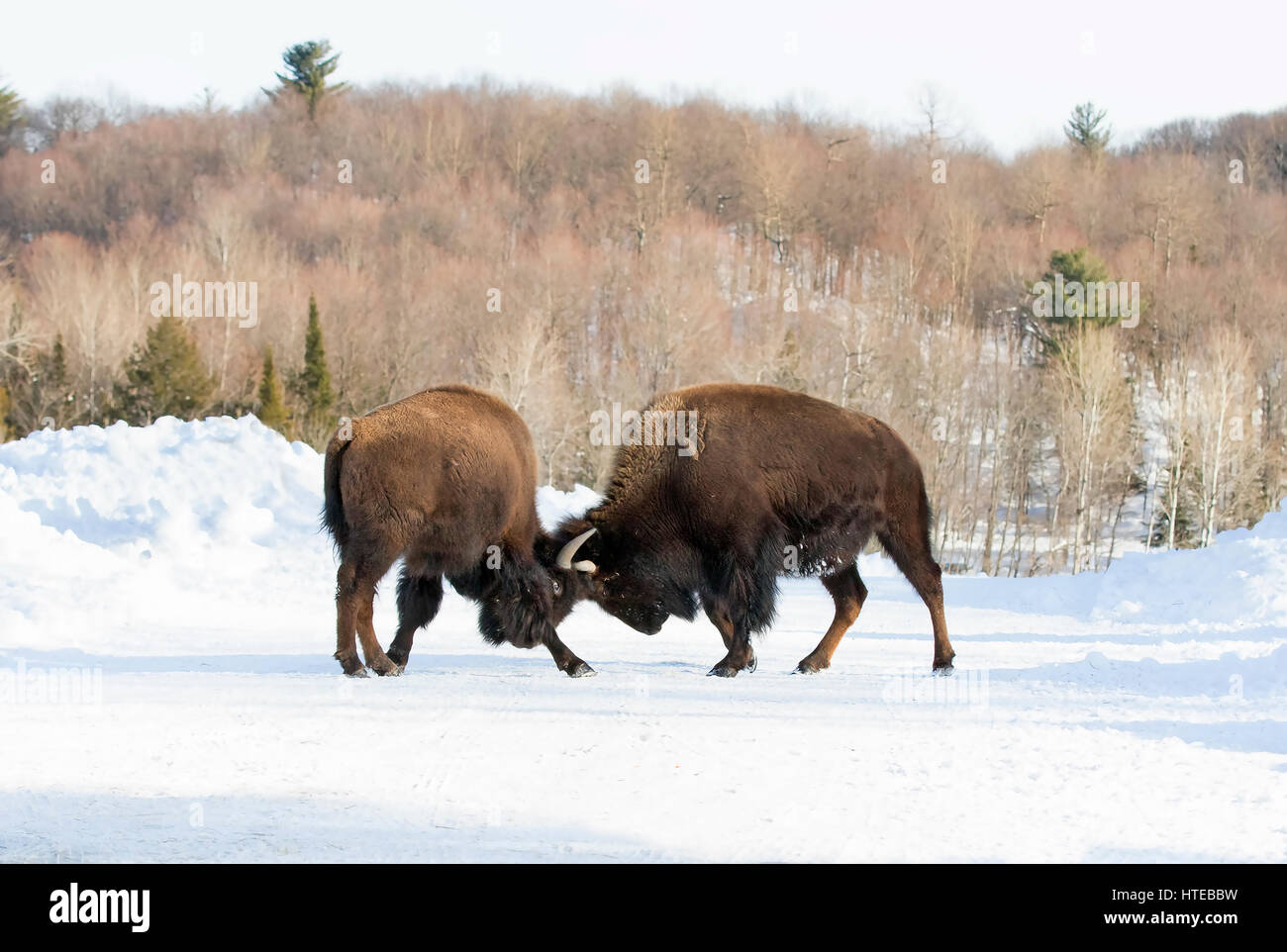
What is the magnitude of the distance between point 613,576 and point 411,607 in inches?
68.1

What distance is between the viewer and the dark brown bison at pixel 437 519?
33.3 feet

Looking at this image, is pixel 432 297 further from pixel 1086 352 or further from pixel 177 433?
pixel 177 433

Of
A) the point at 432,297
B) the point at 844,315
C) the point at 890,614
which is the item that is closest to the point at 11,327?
the point at 432,297

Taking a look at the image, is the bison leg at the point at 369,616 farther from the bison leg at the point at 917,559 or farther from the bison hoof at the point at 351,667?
the bison leg at the point at 917,559

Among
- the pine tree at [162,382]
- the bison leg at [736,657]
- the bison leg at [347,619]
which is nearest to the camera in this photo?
the bison leg at [347,619]

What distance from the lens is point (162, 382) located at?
59969 mm

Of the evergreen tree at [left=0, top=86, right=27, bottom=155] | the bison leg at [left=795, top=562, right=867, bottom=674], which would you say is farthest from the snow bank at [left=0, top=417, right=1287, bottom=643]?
the evergreen tree at [left=0, top=86, right=27, bottom=155]

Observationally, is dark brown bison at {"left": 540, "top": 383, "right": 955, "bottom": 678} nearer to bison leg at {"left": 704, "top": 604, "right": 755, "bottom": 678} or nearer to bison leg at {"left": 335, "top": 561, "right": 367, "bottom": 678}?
bison leg at {"left": 704, "top": 604, "right": 755, "bottom": 678}

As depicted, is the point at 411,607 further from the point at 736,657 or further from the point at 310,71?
the point at 310,71

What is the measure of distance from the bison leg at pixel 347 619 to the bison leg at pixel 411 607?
0.76m

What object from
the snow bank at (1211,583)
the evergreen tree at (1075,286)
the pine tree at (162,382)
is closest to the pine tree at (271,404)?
the pine tree at (162,382)

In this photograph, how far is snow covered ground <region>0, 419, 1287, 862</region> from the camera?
563 cm

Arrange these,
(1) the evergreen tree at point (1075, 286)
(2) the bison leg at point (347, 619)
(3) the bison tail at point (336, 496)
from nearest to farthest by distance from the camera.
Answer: (2) the bison leg at point (347, 619) < (3) the bison tail at point (336, 496) < (1) the evergreen tree at point (1075, 286)

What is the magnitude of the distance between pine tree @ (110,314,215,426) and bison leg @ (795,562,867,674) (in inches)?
2054
